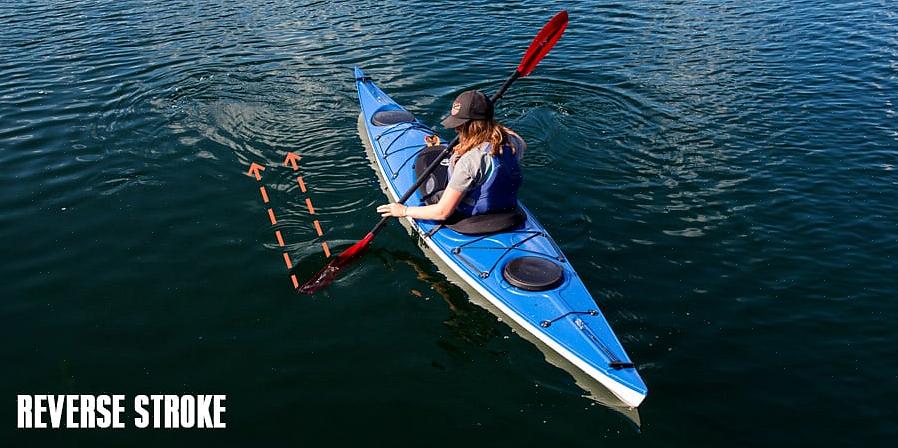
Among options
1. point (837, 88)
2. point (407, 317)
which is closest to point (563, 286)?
point (407, 317)

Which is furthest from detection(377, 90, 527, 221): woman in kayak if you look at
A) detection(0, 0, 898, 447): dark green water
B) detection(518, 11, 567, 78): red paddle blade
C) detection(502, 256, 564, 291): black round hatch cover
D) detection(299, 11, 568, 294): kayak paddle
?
detection(518, 11, 567, 78): red paddle blade

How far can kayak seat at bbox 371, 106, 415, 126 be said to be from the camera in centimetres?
1025

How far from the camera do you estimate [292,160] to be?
980 cm

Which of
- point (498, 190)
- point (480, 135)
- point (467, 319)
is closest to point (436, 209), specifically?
point (498, 190)

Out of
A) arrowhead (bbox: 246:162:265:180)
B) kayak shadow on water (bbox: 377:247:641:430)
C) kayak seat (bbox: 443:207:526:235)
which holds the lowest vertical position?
kayak shadow on water (bbox: 377:247:641:430)

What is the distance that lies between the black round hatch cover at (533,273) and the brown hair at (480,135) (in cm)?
126

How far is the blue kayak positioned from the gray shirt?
29.9 inches

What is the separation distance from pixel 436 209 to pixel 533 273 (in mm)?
1351

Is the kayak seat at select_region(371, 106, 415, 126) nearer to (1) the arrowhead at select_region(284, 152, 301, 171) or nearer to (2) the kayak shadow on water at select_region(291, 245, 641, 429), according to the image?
(1) the arrowhead at select_region(284, 152, 301, 171)

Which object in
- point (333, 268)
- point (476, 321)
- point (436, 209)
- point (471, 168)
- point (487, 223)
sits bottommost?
point (476, 321)

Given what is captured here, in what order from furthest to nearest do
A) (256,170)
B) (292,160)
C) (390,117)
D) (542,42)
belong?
(390,117)
(292,160)
(256,170)
(542,42)

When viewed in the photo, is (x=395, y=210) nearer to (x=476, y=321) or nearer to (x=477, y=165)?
(x=477, y=165)

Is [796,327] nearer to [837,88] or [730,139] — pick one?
[730,139]

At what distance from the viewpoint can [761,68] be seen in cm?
1294
